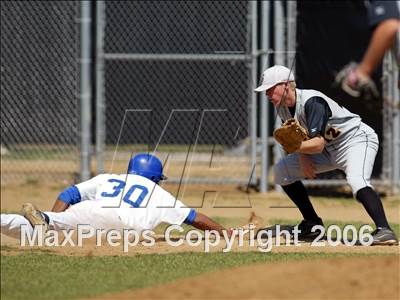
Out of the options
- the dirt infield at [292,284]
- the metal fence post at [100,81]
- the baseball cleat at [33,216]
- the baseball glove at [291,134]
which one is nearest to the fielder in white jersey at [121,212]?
the baseball cleat at [33,216]

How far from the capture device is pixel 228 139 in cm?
1584

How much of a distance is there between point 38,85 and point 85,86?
6.04ft

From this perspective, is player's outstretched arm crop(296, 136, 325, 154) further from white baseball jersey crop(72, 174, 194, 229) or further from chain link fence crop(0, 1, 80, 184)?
chain link fence crop(0, 1, 80, 184)

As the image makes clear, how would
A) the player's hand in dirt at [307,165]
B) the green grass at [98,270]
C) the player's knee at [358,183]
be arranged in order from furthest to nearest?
→ 1. the player's hand in dirt at [307,165]
2. the player's knee at [358,183]
3. the green grass at [98,270]

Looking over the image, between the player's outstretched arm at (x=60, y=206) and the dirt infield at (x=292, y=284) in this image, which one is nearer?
the dirt infield at (x=292, y=284)

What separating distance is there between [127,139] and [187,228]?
316 inches

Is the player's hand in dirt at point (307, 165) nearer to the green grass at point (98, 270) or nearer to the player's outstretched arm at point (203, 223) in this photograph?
the player's outstretched arm at point (203, 223)

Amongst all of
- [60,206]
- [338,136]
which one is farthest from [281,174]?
[60,206]

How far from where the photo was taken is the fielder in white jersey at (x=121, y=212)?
739 cm

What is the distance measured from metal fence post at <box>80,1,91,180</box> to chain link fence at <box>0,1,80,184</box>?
15.7 inches

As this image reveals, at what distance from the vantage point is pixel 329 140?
26.1 ft

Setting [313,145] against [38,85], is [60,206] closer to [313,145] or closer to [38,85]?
[313,145]

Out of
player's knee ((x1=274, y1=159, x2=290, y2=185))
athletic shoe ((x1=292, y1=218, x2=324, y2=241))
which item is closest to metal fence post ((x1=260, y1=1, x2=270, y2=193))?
player's knee ((x1=274, y1=159, x2=290, y2=185))

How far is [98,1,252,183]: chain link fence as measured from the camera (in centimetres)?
1388
